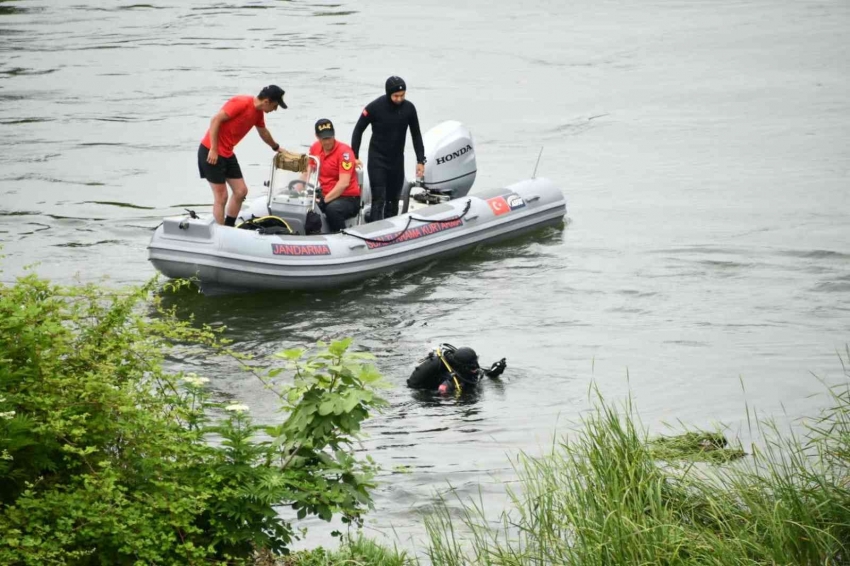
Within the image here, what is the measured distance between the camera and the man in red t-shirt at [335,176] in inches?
393

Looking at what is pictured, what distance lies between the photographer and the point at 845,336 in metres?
9.14

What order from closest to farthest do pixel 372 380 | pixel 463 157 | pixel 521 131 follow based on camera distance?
1. pixel 372 380
2. pixel 463 157
3. pixel 521 131

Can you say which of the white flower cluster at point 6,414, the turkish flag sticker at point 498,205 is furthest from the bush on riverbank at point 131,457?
the turkish flag sticker at point 498,205

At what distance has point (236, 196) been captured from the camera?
1015 cm

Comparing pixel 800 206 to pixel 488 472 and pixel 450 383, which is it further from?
pixel 488 472

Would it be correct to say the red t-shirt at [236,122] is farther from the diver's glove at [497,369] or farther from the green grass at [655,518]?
the green grass at [655,518]

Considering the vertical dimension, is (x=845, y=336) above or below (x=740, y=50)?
below

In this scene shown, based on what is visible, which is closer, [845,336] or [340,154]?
[845,336]

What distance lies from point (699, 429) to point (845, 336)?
313 centimetres

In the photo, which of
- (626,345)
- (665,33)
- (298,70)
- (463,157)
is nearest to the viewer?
(626,345)

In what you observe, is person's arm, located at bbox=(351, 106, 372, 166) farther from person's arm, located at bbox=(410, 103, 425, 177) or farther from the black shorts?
the black shorts

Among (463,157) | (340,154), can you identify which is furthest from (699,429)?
(463,157)

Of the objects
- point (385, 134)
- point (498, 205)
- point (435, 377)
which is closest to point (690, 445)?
point (435, 377)

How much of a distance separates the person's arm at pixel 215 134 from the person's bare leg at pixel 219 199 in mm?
301
